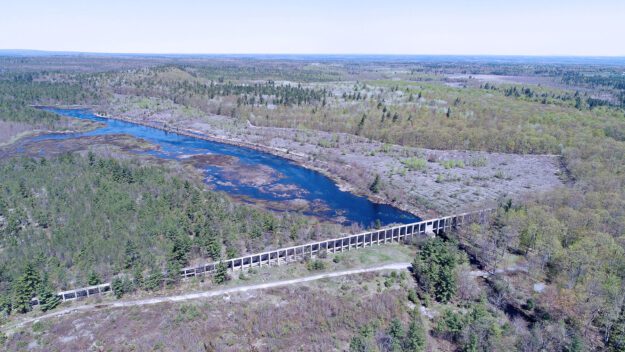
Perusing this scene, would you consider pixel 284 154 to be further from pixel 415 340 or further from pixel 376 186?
pixel 415 340

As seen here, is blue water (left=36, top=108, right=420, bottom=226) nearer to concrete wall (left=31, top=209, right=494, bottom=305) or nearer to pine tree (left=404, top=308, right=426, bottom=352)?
concrete wall (left=31, top=209, right=494, bottom=305)

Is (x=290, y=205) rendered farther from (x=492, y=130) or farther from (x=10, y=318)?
(x=492, y=130)

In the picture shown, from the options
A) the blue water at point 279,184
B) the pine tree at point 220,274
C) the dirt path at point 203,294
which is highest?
the pine tree at point 220,274

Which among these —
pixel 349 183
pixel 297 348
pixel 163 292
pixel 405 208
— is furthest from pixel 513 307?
pixel 349 183

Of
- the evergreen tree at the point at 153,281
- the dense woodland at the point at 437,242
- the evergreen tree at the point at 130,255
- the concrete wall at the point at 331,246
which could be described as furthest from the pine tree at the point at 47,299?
the evergreen tree at the point at 153,281

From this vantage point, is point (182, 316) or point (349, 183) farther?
point (349, 183)

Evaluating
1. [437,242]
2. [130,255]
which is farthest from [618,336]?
[130,255]

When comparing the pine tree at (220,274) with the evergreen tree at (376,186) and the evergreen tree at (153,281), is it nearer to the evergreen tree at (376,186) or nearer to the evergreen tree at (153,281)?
the evergreen tree at (153,281)

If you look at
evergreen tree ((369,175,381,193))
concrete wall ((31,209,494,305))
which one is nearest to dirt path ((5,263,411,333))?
concrete wall ((31,209,494,305))

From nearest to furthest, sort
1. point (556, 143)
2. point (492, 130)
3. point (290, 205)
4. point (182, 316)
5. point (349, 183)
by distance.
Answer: point (182, 316) < point (290, 205) < point (349, 183) < point (556, 143) < point (492, 130)
